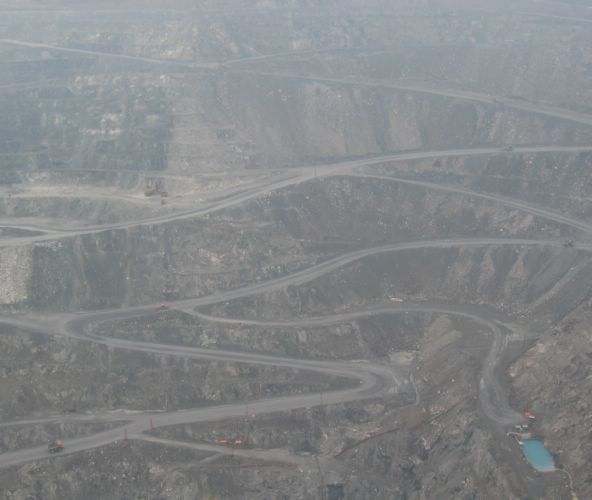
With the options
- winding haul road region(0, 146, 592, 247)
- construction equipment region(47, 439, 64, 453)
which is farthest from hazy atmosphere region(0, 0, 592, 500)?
construction equipment region(47, 439, 64, 453)

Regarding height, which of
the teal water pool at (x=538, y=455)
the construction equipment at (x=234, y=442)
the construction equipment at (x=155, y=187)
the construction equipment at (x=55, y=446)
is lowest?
the construction equipment at (x=55, y=446)

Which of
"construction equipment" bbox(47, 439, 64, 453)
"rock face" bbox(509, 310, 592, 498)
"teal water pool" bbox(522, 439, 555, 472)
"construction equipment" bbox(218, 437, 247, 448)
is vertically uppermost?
"rock face" bbox(509, 310, 592, 498)

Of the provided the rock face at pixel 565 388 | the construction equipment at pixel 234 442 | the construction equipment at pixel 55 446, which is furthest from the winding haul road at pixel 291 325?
the rock face at pixel 565 388

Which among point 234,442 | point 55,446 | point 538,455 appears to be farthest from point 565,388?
point 55,446

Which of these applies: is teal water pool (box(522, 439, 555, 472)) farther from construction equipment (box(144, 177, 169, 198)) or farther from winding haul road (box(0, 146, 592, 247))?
construction equipment (box(144, 177, 169, 198))

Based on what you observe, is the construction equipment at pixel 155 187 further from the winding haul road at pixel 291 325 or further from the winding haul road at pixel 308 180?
the winding haul road at pixel 291 325

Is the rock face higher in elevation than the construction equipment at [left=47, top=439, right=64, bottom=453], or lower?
higher

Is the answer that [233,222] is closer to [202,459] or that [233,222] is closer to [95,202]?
[95,202]
